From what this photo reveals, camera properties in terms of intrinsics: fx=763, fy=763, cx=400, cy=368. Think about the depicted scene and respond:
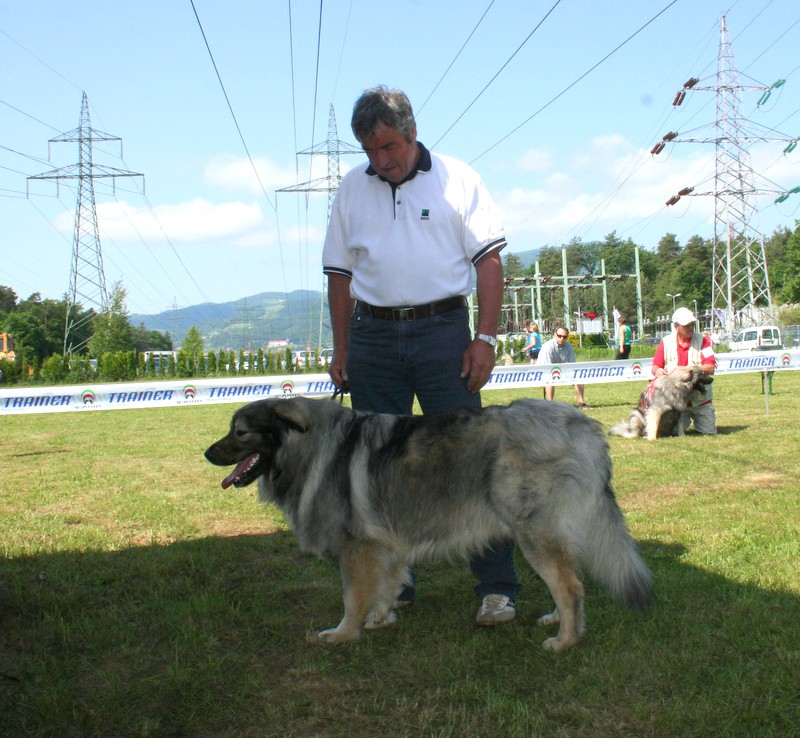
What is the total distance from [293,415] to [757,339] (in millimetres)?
37368

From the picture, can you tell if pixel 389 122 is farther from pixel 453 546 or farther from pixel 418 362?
pixel 453 546

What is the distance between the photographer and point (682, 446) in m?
8.93

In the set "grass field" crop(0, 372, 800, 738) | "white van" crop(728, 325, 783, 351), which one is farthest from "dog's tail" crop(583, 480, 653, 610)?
"white van" crop(728, 325, 783, 351)

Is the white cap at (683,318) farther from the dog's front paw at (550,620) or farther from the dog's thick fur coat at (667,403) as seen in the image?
the dog's front paw at (550,620)

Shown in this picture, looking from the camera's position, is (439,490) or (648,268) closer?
(439,490)

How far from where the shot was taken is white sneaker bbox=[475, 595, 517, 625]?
146 inches

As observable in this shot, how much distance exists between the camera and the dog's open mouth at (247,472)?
3.65 metres

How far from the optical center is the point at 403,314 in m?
3.83

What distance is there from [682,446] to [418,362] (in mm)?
6042

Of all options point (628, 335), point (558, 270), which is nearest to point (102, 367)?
point (628, 335)

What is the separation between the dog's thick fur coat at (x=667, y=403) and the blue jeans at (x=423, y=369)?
6219 mm

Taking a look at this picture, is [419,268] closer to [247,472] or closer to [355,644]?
[247,472]

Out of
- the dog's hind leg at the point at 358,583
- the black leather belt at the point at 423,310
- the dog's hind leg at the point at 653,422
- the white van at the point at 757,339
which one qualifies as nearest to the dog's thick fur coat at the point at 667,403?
the dog's hind leg at the point at 653,422

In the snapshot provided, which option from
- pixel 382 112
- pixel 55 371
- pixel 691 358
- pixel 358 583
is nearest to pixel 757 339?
pixel 691 358
